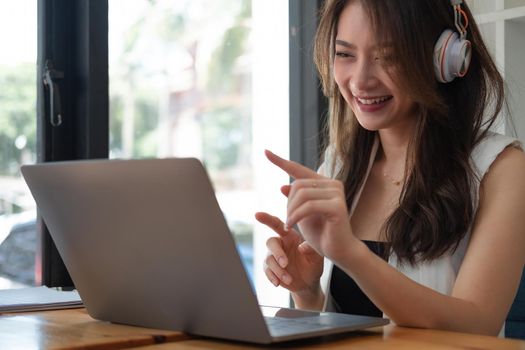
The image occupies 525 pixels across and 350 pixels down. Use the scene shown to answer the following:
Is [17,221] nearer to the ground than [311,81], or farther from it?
nearer to the ground

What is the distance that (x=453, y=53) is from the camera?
1.48 metres

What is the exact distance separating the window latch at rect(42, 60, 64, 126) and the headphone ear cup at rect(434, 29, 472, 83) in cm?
101

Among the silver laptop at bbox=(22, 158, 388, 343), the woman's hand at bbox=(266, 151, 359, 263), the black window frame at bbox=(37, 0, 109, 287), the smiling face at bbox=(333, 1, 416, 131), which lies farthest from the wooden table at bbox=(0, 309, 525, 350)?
the black window frame at bbox=(37, 0, 109, 287)

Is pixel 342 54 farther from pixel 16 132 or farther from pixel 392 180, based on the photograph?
pixel 16 132

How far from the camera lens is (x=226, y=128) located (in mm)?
7449

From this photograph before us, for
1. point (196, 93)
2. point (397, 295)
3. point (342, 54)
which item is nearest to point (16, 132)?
point (342, 54)

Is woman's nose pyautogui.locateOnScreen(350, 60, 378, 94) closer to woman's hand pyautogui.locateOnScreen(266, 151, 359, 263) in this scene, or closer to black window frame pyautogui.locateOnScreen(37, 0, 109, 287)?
woman's hand pyautogui.locateOnScreen(266, 151, 359, 263)

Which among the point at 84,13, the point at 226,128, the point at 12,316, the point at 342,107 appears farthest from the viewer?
the point at 226,128

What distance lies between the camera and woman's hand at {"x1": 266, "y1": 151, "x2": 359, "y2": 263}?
0.98 meters

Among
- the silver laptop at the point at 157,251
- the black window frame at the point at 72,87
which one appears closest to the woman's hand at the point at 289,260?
the silver laptop at the point at 157,251

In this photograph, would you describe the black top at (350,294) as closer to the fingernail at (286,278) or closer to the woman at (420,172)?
the woman at (420,172)

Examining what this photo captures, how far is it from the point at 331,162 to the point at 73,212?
35.1 inches

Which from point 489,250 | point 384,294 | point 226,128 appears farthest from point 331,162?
point 226,128

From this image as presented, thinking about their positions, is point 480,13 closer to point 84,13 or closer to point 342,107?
point 342,107
